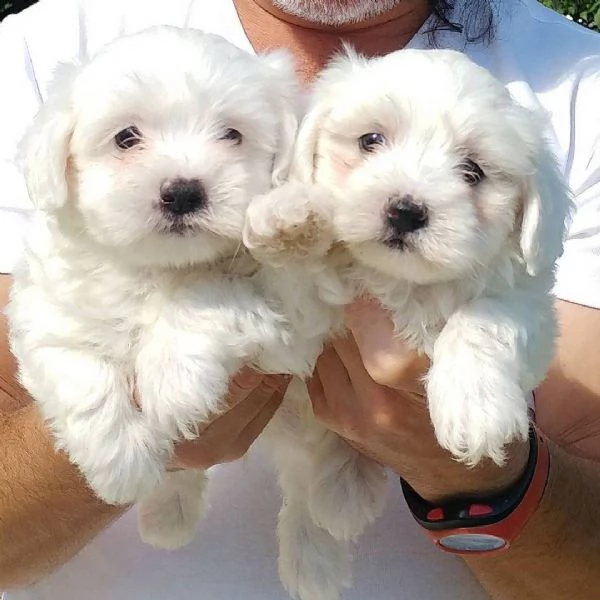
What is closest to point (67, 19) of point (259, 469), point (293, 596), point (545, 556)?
point (259, 469)

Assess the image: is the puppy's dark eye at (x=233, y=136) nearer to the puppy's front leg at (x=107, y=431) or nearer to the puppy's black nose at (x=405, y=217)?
the puppy's black nose at (x=405, y=217)

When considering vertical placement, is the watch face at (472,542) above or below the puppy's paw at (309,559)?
above

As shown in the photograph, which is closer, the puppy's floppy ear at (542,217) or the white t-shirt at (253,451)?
the puppy's floppy ear at (542,217)

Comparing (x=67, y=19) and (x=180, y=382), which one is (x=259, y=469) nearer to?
(x=180, y=382)

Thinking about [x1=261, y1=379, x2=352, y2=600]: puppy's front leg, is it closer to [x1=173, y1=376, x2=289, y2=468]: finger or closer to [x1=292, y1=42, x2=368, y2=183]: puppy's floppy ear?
[x1=173, y1=376, x2=289, y2=468]: finger

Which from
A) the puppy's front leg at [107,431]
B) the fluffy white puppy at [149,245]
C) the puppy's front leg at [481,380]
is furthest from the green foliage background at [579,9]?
the puppy's front leg at [107,431]

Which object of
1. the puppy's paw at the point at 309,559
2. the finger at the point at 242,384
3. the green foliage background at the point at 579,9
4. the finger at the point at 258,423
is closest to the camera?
the finger at the point at 242,384

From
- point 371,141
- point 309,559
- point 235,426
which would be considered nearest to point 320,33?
point 371,141

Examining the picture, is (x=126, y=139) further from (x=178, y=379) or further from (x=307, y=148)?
(x=178, y=379)
